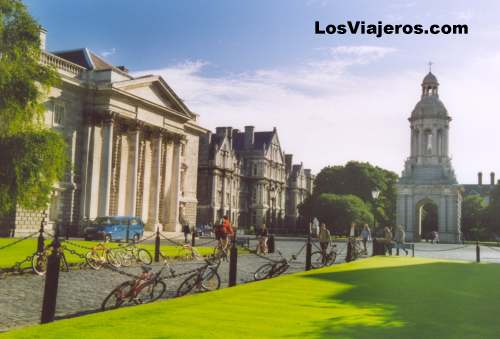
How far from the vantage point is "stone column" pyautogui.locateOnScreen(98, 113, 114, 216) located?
45.9 m

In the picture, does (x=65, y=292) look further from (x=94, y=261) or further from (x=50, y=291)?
(x=94, y=261)

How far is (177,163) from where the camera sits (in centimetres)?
5772

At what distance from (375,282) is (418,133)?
6571 centimetres

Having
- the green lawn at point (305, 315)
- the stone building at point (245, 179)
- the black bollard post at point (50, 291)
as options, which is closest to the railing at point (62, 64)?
the green lawn at point (305, 315)

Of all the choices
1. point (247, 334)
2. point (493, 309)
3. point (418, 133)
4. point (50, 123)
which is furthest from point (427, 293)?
point (418, 133)

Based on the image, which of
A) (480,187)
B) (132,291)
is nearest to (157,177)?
(132,291)

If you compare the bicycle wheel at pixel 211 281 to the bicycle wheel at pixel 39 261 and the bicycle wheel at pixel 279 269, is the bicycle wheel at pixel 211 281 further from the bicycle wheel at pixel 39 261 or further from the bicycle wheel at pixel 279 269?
the bicycle wheel at pixel 39 261

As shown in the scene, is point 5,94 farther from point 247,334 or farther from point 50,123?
point 50,123

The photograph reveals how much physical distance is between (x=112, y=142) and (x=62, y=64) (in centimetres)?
763

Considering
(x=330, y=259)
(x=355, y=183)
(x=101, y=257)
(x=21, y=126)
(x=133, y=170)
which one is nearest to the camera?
(x=101, y=257)

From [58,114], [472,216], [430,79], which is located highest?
[430,79]

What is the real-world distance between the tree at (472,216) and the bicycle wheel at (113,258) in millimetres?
98979

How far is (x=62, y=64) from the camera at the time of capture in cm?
4431

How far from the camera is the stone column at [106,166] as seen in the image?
151 ft
